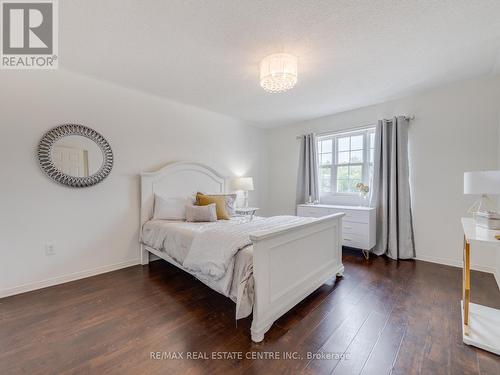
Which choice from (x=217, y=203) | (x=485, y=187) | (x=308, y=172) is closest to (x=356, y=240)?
(x=308, y=172)

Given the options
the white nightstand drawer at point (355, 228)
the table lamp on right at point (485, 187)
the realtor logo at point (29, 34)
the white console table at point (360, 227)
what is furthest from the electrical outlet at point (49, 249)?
the table lamp on right at point (485, 187)

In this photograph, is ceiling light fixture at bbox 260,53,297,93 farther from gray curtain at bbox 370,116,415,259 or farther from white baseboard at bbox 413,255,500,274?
white baseboard at bbox 413,255,500,274

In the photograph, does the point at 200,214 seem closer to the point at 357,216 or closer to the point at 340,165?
the point at 357,216

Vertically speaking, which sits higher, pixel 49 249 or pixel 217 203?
pixel 217 203

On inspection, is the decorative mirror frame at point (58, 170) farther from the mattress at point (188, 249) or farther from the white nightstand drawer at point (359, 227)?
the white nightstand drawer at point (359, 227)

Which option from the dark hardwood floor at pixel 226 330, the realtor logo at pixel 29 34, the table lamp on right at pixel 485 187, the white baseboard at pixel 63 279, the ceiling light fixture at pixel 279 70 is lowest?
the dark hardwood floor at pixel 226 330

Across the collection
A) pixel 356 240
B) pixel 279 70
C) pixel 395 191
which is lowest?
pixel 356 240

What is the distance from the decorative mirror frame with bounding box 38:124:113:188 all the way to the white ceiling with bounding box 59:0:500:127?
2.22 feet

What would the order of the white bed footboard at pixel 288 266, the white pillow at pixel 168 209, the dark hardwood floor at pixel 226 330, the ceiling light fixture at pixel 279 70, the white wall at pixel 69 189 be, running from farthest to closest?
the white pillow at pixel 168 209
the white wall at pixel 69 189
the ceiling light fixture at pixel 279 70
the white bed footboard at pixel 288 266
the dark hardwood floor at pixel 226 330

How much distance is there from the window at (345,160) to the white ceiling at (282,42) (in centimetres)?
97

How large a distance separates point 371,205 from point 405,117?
54.5 inches

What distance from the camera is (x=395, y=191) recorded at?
10.8ft

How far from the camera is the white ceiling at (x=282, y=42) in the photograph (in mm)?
1626

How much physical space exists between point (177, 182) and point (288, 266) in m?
2.24
